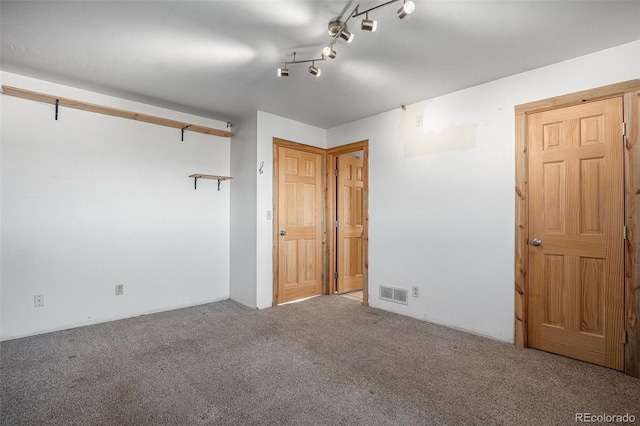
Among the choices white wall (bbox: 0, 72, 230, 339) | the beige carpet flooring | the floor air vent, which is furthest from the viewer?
the floor air vent

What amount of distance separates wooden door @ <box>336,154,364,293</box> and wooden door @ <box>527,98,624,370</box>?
2552 millimetres

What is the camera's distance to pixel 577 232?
2543 mm

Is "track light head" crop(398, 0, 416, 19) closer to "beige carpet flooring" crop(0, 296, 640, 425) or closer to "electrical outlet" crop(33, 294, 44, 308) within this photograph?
"beige carpet flooring" crop(0, 296, 640, 425)

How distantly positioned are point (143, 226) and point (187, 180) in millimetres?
781

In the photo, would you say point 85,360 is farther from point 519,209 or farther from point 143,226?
point 519,209

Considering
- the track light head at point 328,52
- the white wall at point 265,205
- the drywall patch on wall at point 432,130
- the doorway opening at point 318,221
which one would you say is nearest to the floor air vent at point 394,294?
the doorway opening at point 318,221

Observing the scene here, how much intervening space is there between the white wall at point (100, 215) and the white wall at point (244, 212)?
0.64 feet

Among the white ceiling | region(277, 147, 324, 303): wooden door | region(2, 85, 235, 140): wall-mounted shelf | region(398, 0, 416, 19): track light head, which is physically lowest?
region(277, 147, 324, 303): wooden door

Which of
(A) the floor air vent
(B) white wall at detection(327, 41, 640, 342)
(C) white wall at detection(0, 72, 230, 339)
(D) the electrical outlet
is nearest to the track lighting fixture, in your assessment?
(B) white wall at detection(327, 41, 640, 342)

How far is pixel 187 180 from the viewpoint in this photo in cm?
400

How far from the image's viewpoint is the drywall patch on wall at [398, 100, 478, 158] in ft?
10.5

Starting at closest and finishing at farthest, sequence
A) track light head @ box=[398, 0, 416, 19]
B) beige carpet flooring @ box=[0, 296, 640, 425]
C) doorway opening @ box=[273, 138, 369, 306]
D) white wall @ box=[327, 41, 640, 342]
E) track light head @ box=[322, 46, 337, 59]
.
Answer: track light head @ box=[398, 0, 416, 19], beige carpet flooring @ box=[0, 296, 640, 425], track light head @ box=[322, 46, 337, 59], white wall @ box=[327, 41, 640, 342], doorway opening @ box=[273, 138, 369, 306]

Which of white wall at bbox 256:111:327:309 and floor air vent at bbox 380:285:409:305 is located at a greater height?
white wall at bbox 256:111:327:309

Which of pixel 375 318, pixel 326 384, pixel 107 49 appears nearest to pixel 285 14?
pixel 107 49
